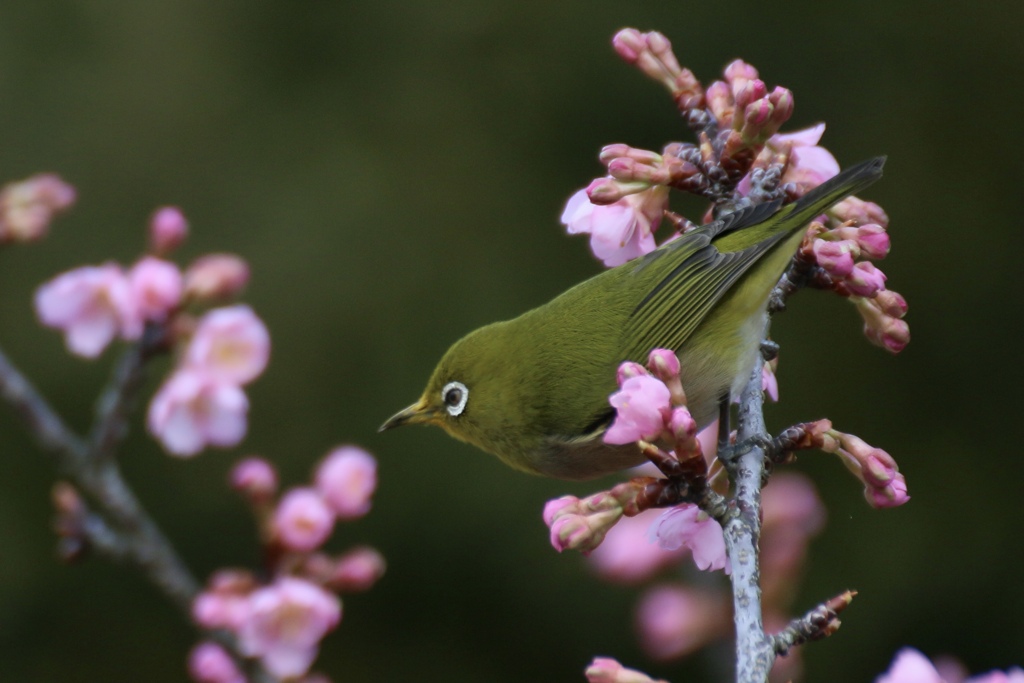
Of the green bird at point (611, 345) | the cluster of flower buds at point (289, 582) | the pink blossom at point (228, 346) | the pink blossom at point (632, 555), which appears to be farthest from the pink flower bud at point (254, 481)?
the pink blossom at point (632, 555)

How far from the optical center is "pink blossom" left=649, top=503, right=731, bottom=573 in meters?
1.40

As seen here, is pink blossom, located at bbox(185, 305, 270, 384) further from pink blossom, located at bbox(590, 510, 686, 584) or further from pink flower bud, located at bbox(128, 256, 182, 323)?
pink blossom, located at bbox(590, 510, 686, 584)

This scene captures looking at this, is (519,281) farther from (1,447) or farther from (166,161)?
(1,447)

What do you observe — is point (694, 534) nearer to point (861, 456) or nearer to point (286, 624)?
point (861, 456)

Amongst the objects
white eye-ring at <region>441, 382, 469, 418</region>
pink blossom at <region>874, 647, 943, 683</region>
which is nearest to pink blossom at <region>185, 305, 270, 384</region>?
white eye-ring at <region>441, 382, 469, 418</region>

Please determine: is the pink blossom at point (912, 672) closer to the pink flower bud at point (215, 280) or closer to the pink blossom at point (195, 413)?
the pink blossom at point (195, 413)

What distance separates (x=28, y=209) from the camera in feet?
6.69

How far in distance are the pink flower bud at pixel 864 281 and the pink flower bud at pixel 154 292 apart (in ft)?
4.15

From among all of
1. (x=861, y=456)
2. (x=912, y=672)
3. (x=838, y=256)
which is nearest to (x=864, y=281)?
(x=838, y=256)

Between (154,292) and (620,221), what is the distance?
0.97 metres

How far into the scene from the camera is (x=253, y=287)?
373 cm

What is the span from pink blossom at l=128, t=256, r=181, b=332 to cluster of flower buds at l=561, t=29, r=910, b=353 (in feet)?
2.84

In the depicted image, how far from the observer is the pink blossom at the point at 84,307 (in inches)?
83.7

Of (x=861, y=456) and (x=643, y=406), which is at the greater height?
(x=643, y=406)
